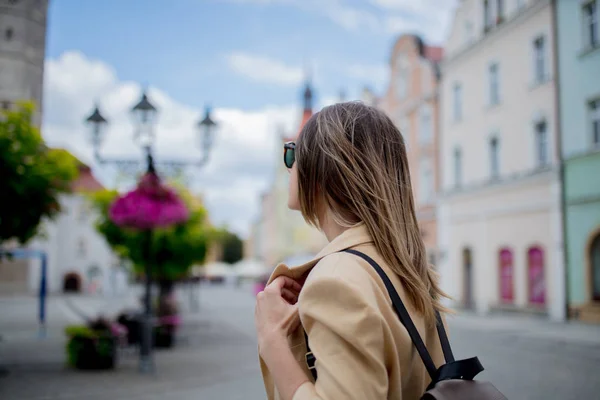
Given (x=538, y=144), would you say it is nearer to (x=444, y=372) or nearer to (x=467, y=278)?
(x=467, y=278)

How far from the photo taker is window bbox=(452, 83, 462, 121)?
Result: 28.6 meters

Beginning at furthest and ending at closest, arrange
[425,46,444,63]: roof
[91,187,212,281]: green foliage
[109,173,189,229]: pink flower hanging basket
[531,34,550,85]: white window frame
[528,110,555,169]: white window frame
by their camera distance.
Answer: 1. [425,46,444,63]: roof
2. [531,34,550,85]: white window frame
3. [528,110,555,169]: white window frame
4. [91,187,212,281]: green foliage
5. [109,173,189,229]: pink flower hanging basket

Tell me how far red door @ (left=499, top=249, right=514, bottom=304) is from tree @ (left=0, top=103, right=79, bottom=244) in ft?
60.8

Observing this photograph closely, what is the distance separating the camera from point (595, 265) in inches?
795

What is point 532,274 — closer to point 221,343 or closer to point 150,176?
point 221,343

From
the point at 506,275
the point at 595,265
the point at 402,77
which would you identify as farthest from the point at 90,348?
the point at 402,77

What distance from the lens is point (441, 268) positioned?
29.7 m

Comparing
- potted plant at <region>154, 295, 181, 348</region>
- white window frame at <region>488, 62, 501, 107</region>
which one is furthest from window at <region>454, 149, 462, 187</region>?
potted plant at <region>154, 295, 181, 348</region>

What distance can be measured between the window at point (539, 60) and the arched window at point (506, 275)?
6.91 meters

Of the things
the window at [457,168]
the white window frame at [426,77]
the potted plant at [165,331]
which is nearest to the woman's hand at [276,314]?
the potted plant at [165,331]

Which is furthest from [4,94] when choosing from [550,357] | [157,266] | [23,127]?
[157,266]

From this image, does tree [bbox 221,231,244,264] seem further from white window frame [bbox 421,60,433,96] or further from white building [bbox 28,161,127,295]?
white window frame [bbox 421,60,433,96]

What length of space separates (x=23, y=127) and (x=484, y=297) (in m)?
20.7

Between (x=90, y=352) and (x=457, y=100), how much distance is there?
22316 mm
